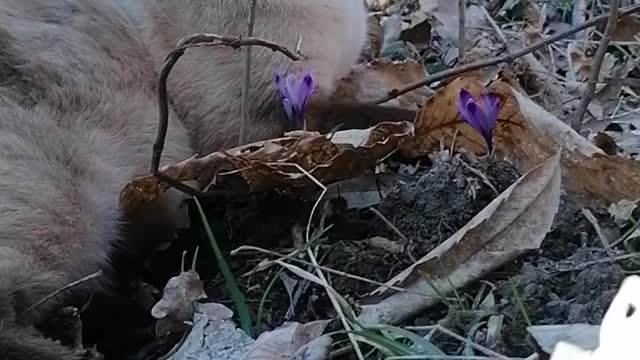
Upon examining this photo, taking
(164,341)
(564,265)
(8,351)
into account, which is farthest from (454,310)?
(8,351)

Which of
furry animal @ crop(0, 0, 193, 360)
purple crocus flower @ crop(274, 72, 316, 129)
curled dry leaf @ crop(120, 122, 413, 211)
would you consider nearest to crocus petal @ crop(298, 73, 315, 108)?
purple crocus flower @ crop(274, 72, 316, 129)

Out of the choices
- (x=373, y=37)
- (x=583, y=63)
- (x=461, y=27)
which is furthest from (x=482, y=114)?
(x=583, y=63)

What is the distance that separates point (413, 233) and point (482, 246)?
0.16 m

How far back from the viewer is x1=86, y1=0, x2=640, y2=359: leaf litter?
1.54 metres

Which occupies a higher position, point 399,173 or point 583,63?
point 399,173

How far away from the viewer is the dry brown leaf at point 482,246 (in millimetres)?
1601

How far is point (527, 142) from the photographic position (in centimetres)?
190

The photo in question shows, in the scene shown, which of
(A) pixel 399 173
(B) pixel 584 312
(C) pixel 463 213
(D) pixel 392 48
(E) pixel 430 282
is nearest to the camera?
(B) pixel 584 312

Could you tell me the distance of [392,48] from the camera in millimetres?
2771

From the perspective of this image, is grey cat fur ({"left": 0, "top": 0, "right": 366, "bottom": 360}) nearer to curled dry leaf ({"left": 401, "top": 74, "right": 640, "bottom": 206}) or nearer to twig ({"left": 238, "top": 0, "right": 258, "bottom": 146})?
twig ({"left": 238, "top": 0, "right": 258, "bottom": 146})

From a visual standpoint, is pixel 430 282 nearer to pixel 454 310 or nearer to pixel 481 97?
pixel 454 310

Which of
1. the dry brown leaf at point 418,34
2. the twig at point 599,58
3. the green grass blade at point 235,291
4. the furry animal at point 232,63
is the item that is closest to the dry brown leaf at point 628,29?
the dry brown leaf at point 418,34

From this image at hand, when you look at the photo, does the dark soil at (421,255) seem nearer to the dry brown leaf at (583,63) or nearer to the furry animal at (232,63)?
the furry animal at (232,63)

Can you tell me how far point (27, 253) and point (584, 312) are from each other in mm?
776
